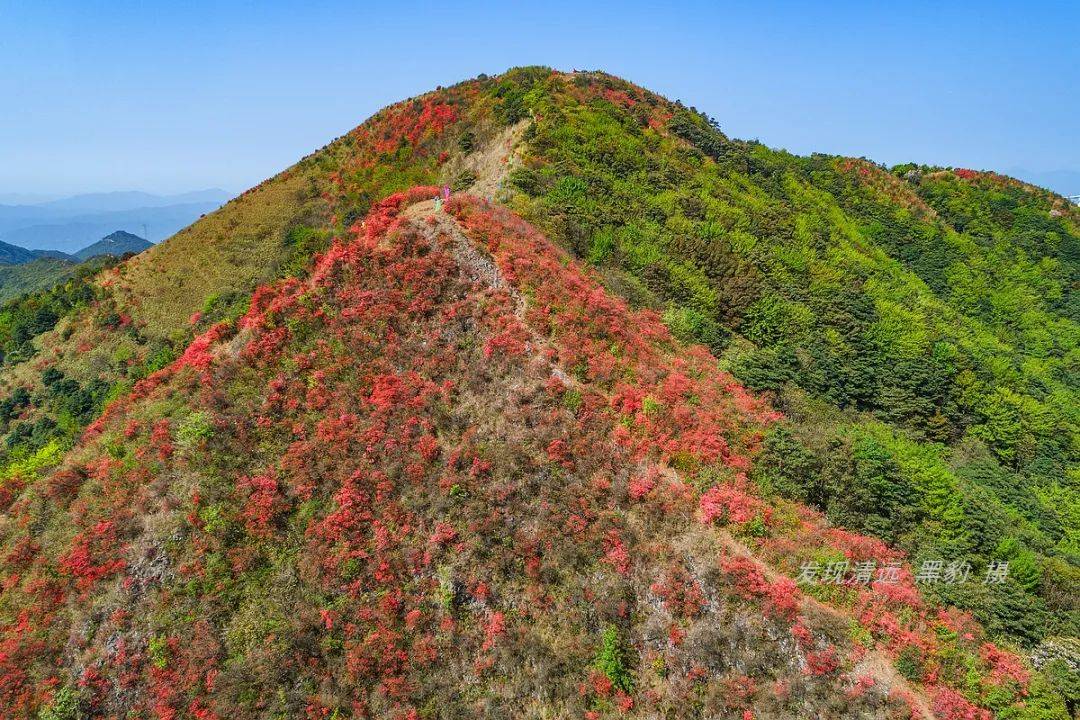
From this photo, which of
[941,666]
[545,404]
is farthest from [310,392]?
[941,666]

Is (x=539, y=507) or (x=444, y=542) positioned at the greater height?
(x=539, y=507)

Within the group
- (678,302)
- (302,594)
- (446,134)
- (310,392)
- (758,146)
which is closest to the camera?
(302,594)

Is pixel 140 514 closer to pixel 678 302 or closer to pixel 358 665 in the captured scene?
pixel 358 665

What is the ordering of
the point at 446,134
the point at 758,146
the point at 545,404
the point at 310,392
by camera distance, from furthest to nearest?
1. the point at 758,146
2. the point at 446,134
3. the point at 310,392
4. the point at 545,404

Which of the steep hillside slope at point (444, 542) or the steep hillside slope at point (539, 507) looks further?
the steep hillside slope at point (539, 507)

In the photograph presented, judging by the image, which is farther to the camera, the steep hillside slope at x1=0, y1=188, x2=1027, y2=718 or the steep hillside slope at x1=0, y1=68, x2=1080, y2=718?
the steep hillside slope at x1=0, y1=68, x2=1080, y2=718

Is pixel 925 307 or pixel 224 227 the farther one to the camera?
pixel 224 227

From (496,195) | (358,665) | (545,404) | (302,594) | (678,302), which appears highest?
(496,195)

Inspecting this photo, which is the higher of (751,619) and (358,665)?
(751,619)
